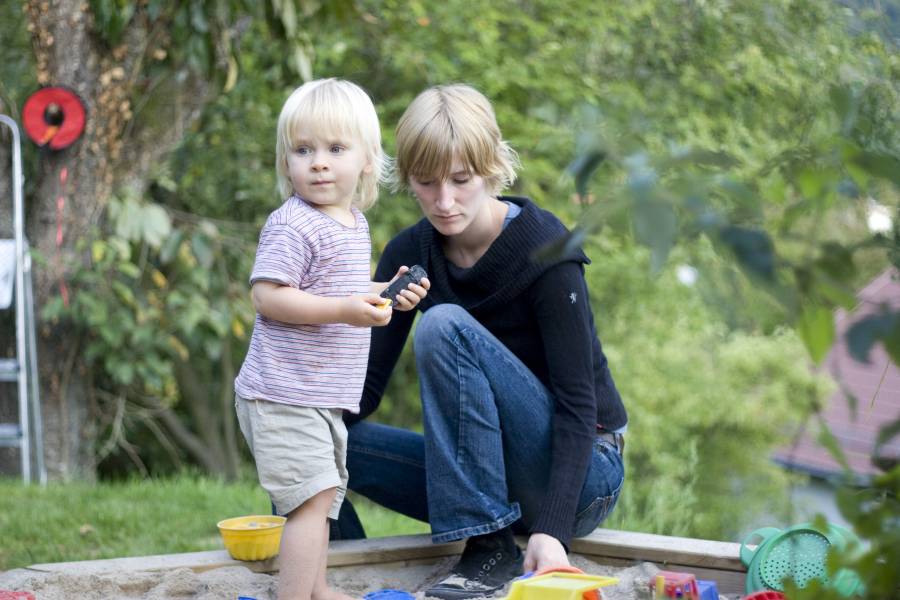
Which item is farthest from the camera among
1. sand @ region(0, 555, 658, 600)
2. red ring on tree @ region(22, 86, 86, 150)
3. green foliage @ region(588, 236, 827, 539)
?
green foliage @ region(588, 236, 827, 539)

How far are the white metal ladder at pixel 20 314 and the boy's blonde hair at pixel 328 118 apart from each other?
275 cm

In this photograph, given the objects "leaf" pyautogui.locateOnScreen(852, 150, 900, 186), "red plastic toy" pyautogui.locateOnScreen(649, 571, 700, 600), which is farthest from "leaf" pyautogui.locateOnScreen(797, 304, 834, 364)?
"red plastic toy" pyautogui.locateOnScreen(649, 571, 700, 600)

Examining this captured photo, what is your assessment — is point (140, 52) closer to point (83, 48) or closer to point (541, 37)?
point (83, 48)

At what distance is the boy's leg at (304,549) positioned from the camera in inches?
70.1

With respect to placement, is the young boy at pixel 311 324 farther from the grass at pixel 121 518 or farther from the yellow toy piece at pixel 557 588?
the grass at pixel 121 518

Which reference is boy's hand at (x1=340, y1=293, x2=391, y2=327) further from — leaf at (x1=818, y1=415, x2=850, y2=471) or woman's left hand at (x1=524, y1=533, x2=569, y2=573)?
leaf at (x1=818, y1=415, x2=850, y2=471)

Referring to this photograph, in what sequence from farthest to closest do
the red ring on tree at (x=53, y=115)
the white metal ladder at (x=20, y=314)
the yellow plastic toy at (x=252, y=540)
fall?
the white metal ladder at (x=20, y=314) < the red ring on tree at (x=53, y=115) < the yellow plastic toy at (x=252, y=540)

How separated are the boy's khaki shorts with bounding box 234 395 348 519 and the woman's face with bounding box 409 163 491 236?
43 centimetres

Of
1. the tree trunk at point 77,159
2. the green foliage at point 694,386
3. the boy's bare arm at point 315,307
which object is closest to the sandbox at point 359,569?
the boy's bare arm at point 315,307

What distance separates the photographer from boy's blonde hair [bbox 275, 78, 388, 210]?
1860mm

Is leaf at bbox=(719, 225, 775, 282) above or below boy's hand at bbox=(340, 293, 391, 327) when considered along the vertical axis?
above

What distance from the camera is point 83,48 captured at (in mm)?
4270

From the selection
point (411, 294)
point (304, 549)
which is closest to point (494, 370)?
point (411, 294)

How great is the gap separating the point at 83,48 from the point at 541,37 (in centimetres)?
346
